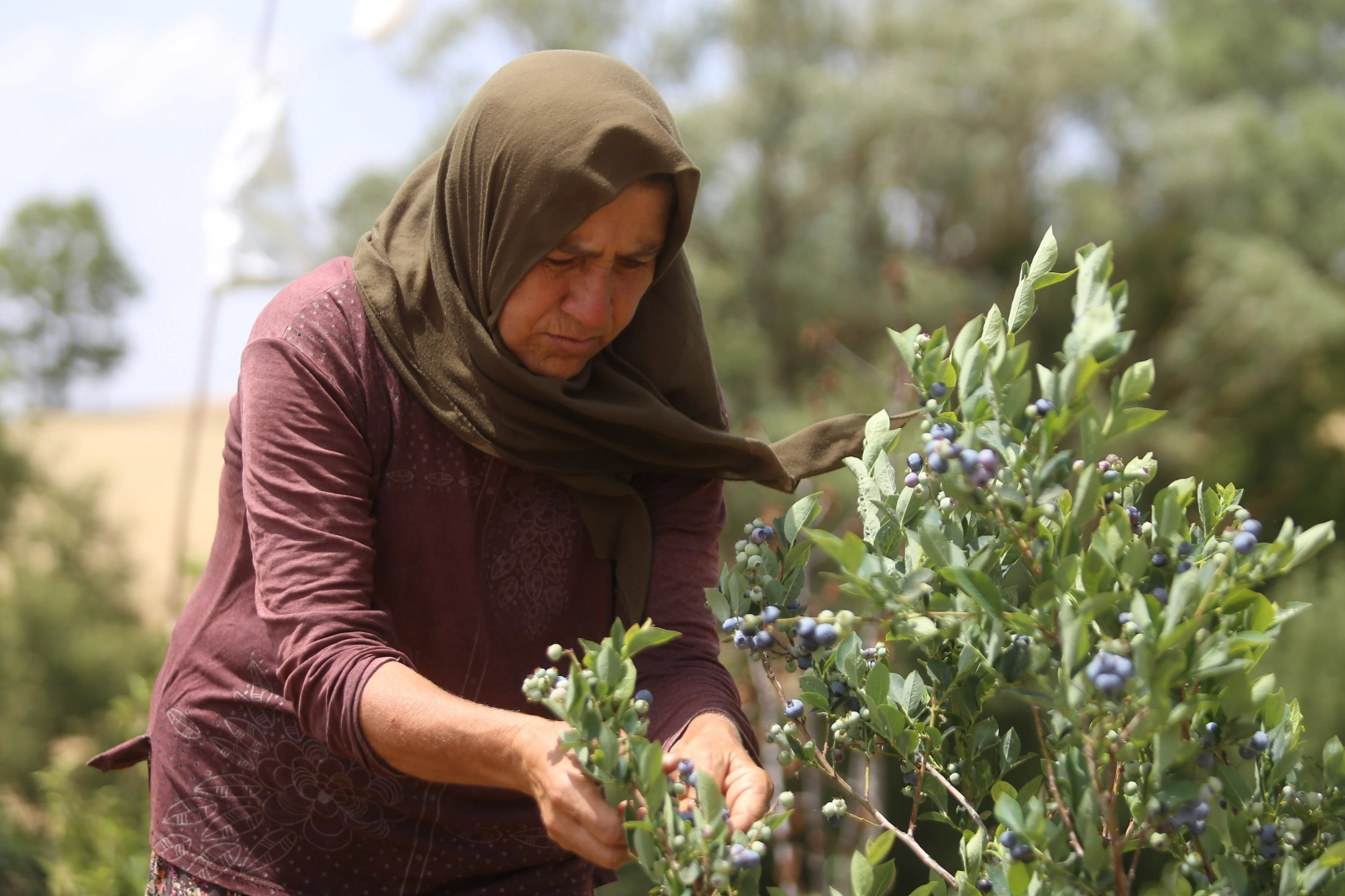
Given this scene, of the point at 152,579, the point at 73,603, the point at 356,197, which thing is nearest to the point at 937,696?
the point at 73,603

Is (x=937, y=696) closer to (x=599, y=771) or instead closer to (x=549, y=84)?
(x=599, y=771)

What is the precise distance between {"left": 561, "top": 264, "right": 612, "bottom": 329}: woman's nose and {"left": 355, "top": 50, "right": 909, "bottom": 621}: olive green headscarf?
0.07m

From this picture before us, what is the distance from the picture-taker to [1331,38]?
63.3 feet

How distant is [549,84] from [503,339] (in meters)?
0.34

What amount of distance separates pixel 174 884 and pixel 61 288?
4048cm

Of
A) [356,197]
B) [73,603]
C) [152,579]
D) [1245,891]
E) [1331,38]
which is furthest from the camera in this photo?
[152,579]

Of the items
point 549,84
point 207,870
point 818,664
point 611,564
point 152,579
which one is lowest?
point 152,579

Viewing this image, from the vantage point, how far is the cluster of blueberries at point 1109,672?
88 centimetres

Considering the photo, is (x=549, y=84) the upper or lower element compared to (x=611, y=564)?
upper

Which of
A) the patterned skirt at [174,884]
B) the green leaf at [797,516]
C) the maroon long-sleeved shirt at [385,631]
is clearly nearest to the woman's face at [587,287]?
the maroon long-sleeved shirt at [385,631]

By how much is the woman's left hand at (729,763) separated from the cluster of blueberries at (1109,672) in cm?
41

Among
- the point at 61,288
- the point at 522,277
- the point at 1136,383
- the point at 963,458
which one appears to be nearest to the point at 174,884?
the point at 522,277

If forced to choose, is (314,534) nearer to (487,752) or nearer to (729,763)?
(487,752)

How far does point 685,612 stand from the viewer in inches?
65.2
